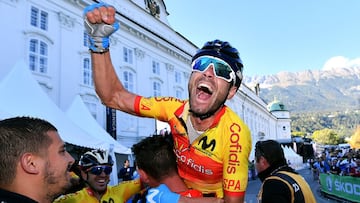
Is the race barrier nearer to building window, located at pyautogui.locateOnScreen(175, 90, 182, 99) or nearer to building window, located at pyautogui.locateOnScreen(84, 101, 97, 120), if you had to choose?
building window, located at pyautogui.locateOnScreen(84, 101, 97, 120)

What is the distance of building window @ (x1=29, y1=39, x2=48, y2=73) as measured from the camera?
17016 millimetres

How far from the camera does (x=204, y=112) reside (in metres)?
2.33

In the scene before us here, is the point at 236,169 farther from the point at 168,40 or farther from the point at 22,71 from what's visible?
the point at 168,40

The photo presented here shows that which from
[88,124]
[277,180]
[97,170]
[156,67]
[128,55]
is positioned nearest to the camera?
[277,180]

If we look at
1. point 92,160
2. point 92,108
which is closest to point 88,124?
point 92,108

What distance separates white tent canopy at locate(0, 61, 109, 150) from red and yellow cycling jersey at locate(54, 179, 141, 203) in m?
5.47

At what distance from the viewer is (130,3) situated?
84.7 feet

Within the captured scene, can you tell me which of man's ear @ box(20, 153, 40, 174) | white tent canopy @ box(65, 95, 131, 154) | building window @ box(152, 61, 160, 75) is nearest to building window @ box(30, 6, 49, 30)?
white tent canopy @ box(65, 95, 131, 154)

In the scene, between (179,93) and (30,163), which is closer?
(30,163)

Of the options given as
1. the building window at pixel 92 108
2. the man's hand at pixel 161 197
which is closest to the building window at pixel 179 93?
the building window at pixel 92 108

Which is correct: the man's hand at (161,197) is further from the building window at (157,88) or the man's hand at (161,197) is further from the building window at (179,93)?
the building window at (179,93)

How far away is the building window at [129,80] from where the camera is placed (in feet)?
80.2

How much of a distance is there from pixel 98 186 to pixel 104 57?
7.32 ft

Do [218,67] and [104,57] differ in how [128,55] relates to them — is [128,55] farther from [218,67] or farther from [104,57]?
[218,67]
